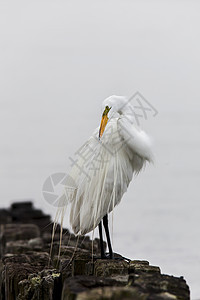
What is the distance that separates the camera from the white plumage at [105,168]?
3588mm

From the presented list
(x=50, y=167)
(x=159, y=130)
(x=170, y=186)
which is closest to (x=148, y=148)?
(x=170, y=186)

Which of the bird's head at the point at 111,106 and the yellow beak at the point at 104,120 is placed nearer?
the yellow beak at the point at 104,120

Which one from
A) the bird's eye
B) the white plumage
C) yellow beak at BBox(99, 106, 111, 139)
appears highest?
the bird's eye

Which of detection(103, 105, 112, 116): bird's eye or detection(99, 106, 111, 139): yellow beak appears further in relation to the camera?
detection(103, 105, 112, 116): bird's eye

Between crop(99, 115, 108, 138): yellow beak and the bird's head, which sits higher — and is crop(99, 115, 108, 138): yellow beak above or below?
below

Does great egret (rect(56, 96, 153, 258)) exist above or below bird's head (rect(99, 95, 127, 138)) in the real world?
below

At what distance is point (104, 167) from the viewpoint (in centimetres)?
360

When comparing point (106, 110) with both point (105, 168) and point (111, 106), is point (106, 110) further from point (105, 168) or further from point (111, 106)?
point (105, 168)

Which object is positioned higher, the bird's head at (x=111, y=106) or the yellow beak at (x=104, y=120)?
the bird's head at (x=111, y=106)

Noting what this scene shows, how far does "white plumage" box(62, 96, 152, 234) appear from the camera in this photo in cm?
359

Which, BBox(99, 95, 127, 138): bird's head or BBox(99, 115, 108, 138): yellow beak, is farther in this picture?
BBox(99, 95, 127, 138): bird's head

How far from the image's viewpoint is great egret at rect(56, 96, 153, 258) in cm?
359

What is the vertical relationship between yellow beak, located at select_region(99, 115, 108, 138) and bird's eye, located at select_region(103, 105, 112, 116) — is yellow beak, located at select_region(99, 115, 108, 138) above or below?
below

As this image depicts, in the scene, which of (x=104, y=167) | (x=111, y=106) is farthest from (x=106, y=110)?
(x=104, y=167)
